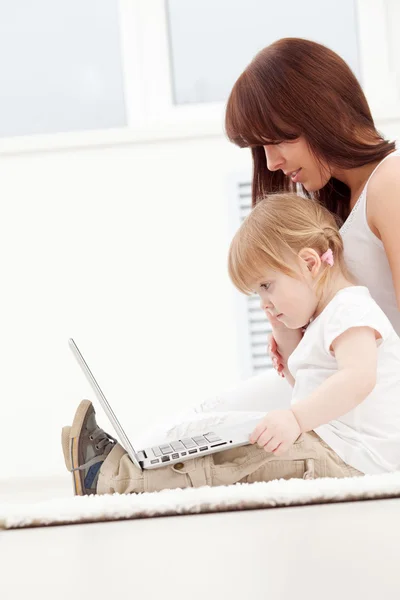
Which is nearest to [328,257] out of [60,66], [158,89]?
[158,89]

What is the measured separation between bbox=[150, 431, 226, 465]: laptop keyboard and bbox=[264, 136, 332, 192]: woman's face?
59 centimetres

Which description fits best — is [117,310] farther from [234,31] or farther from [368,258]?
[368,258]

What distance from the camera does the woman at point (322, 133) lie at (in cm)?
155

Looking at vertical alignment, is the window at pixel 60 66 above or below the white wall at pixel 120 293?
above

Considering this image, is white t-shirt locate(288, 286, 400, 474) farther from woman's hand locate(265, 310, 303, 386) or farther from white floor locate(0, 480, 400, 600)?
white floor locate(0, 480, 400, 600)

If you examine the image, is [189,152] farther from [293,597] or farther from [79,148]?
[293,597]

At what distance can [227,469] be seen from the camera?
1.27 meters

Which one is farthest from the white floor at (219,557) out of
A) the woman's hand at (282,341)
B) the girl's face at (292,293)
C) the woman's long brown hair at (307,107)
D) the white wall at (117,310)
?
the white wall at (117,310)

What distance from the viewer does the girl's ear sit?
4.68 ft

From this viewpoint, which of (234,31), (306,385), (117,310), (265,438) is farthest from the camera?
(234,31)

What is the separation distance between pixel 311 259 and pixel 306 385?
8.8 inches

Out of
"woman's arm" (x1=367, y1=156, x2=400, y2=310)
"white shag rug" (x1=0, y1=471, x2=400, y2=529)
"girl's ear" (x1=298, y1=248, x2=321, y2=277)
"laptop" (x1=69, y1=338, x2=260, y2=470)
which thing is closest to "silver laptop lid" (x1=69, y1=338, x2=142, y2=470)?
"laptop" (x1=69, y1=338, x2=260, y2=470)

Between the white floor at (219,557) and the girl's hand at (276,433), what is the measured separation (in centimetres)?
22

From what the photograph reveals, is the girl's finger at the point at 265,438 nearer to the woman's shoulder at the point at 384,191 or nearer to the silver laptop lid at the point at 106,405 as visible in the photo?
the silver laptop lid at the point at 106,405
